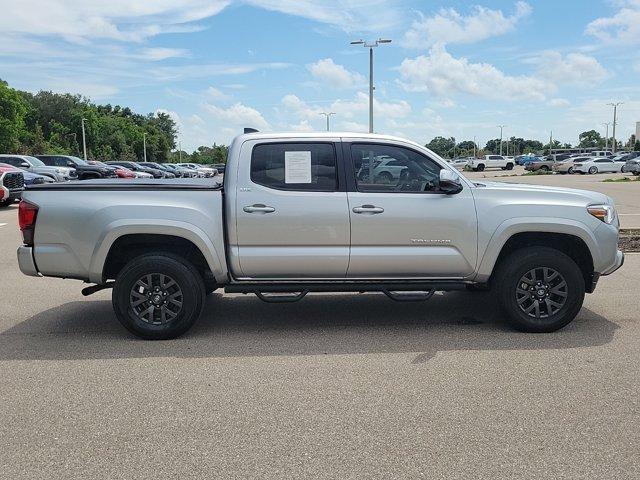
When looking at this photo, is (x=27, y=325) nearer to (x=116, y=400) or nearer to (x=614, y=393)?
(x=116, y=400)

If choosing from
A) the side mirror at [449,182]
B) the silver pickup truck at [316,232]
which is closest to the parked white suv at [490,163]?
the silver pickup truck at [316,232]

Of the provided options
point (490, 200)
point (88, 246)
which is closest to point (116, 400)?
point (88, 246)

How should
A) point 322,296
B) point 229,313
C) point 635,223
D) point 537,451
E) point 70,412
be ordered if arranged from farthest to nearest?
1. point 635,223
2. point 322,296
3. point 229,313
4. point 70,412
5. point 537,451

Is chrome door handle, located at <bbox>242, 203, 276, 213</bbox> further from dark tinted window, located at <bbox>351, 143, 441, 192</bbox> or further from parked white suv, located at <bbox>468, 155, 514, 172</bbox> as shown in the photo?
parked white suv, located at <bbox>468, 155, 514, 172</bbox>

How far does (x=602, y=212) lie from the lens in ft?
18.9

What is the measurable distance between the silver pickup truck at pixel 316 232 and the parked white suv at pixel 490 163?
191 feet

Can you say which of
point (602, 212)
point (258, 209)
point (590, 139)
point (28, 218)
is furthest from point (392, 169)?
point (590, 139)

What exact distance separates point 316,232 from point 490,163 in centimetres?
6139

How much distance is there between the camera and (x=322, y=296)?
24.3 feet

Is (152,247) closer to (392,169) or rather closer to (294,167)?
(294,167)

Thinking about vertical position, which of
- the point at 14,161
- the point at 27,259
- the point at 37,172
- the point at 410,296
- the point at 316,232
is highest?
the point at 14,161

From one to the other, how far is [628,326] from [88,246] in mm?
5191

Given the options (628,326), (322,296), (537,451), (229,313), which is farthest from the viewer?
(322,296)

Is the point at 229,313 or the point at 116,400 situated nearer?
the point at 116,400
